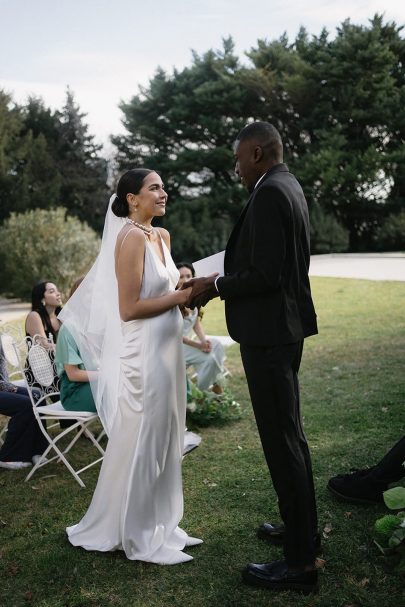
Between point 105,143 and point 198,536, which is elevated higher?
point 105,143

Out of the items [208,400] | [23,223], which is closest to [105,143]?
[23,223]

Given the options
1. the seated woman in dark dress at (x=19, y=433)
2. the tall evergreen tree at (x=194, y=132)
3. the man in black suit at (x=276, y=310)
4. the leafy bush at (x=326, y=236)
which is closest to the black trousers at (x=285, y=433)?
the man in black suit at (x=276, y=310)

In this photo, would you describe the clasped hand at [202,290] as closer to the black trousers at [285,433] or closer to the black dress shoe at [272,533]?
the black trousers at [285,433]

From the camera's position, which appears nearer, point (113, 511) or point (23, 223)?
point (113, 511)

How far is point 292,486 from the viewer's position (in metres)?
A: 3.21

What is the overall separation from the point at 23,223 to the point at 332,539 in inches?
634

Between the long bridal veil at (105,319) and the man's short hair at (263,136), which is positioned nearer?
the man's short hair at (263,136)

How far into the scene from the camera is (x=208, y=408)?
6.61 m

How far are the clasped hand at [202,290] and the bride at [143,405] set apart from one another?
164mm

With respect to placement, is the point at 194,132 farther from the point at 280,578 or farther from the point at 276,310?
the point at 280,578

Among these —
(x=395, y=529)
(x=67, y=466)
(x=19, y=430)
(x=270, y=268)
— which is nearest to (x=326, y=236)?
(x=19, y=430)

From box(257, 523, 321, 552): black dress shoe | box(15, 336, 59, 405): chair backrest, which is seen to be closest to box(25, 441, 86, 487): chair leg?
box(15, 336, 59, 405): chair backrest

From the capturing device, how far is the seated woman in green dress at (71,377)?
5211 millimetres

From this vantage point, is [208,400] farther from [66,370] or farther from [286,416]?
[286,416]
